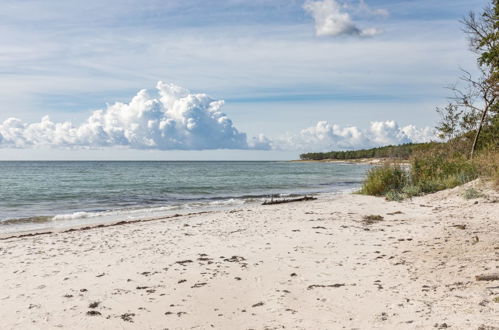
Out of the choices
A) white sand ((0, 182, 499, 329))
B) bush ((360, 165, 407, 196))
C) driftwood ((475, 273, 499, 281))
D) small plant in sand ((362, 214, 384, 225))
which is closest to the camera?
white sand ((0, 182, 499, 329))

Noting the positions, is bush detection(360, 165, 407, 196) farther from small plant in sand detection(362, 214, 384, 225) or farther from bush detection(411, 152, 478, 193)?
small plant in sand detection(362, 214, 384, 225)

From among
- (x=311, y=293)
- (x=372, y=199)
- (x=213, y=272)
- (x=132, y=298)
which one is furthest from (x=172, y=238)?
(x=372, y=199)

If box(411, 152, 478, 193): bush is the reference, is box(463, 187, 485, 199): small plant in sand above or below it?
below

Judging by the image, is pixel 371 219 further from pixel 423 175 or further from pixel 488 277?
pixel 423 175

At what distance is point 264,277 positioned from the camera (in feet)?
23.7

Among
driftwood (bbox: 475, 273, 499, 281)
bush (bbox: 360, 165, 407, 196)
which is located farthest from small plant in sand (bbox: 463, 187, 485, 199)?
driftwood (bbox: 475, 273, 499, 281)

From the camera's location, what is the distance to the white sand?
5426mm

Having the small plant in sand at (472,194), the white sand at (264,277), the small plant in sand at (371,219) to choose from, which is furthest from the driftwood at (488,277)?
the small plant in sand at (472,194)

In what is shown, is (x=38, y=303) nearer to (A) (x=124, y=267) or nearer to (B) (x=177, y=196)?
(A) (x=124, y=267)

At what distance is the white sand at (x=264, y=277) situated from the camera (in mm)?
5426

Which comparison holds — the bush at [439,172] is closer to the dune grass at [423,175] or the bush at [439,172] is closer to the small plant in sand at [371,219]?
the dune grass at [423,175]

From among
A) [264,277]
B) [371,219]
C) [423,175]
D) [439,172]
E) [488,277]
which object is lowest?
[264,277]

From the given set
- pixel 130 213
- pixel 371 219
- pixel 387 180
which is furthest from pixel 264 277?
pixel 387 180

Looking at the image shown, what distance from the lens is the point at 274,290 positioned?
654 centimetres
